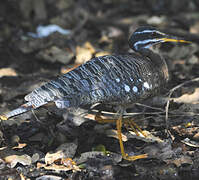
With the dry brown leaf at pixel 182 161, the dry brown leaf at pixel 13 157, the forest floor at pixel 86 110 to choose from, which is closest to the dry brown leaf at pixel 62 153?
the forest floor at pixel 86 110

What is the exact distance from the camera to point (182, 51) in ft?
21.2

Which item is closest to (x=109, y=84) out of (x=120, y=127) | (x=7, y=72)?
(x=120, y=127)

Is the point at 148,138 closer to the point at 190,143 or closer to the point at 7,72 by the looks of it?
the point at 190,143

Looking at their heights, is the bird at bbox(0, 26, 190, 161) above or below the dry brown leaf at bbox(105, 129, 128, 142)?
above

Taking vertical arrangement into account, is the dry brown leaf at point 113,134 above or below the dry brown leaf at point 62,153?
above

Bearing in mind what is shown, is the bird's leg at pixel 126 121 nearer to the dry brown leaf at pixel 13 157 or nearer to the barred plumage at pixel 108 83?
the barred plumage at pixel 108 83

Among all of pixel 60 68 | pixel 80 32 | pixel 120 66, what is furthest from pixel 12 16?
pixel 120 66

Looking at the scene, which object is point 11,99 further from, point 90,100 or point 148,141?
point 148,141

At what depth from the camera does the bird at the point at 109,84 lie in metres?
3.80

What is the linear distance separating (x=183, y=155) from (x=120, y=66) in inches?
51.0

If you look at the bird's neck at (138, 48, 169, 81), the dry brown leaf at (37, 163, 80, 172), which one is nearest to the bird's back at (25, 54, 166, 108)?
the bird's neck at (138, 48, 169, 81)

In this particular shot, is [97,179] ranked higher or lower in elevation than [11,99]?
lower

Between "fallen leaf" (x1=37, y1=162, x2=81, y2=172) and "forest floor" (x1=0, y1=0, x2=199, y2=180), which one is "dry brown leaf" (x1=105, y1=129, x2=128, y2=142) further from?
"fallen leaf" (x1=37, y1=162, x2=81, y2=172)

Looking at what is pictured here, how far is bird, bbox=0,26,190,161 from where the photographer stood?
12.5ft
